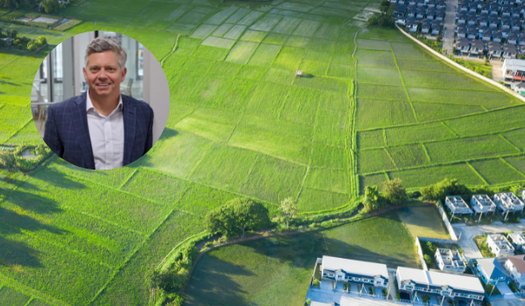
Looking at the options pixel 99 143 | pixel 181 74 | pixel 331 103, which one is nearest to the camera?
pixel 99 143

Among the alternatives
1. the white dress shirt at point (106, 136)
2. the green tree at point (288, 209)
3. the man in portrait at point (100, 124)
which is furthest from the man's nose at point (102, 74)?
the green tree at point (288, 209)

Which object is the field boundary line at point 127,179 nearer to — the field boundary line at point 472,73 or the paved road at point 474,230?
the paved road at point 474,230

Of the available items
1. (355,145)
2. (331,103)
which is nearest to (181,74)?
(331,103)

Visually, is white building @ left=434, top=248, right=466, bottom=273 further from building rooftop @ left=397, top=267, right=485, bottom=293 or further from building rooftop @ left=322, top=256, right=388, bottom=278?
building rooftop @ left=322, top=256, right=388, bottom=278

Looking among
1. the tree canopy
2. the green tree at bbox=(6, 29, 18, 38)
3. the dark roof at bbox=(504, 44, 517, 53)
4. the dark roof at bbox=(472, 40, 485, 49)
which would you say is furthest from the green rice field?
the dark roof at bbox=(504, 44, 517, 53)

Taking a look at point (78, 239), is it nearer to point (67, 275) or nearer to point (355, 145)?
point (67, 275)
